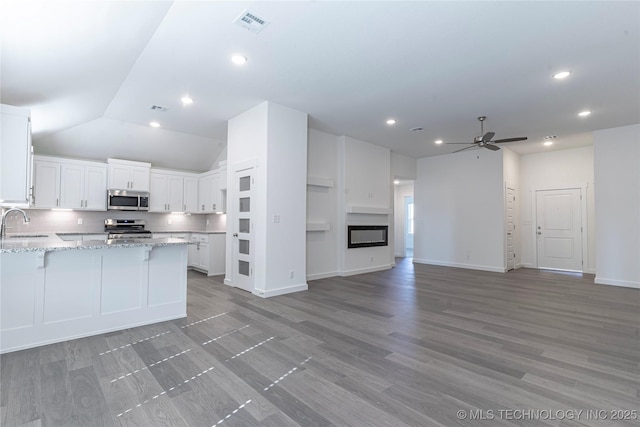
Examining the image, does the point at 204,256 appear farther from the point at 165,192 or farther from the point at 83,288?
the point at 83,288

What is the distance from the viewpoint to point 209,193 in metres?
7.75

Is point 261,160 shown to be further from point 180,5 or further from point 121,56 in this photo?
point 180,5

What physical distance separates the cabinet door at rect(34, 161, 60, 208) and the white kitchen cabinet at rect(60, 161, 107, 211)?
8 centimetres

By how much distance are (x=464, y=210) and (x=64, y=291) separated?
26.6 ft

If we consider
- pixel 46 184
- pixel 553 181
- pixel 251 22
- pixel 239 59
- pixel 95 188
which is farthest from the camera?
pixel 553 181

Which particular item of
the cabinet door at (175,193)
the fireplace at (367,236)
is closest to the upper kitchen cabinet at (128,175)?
the cabinet door at (175,193)

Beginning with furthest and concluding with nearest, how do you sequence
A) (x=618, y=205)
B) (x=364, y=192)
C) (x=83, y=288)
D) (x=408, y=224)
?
1. (x=408, y=224)
2. (x=364, y=192)
3. (x=618, y=205)
4. (x=83, y=288)

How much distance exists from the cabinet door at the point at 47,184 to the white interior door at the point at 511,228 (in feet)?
33.0

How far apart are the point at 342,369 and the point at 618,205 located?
6.63 metres

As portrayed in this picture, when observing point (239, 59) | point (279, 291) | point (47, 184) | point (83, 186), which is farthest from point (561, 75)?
point (47, 184)

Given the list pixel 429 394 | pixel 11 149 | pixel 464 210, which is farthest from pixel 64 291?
pixel 464 210

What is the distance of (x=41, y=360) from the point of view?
101 inches

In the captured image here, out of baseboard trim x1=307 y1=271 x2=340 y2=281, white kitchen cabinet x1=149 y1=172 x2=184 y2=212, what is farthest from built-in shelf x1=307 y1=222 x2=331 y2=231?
white kitchen cabinet x1=149 y1=172 x2=184 y2=212

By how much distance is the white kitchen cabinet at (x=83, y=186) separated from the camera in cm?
636
